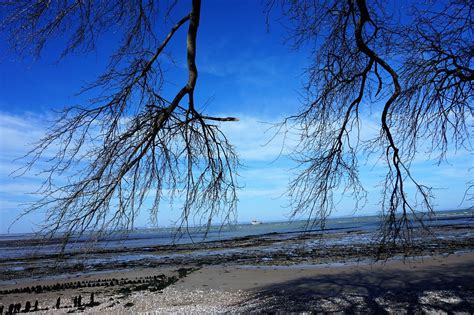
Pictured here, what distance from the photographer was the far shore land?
867cm

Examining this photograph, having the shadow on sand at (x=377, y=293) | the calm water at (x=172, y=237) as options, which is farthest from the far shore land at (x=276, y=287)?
the calm water at (x=172, y=237)

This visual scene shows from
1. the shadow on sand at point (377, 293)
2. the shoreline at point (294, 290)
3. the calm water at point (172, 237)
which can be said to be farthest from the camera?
the shoreline at point (294, 290)

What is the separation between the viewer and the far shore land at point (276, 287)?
28.5 feet

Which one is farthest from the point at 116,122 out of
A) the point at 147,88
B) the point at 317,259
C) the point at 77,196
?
the point at 317,259

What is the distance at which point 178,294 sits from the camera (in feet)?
38.3

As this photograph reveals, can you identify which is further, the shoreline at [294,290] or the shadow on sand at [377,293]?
the shoreline at [294,290]

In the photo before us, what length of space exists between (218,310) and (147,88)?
22.8 ft

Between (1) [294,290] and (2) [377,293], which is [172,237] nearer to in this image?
(2) [377,293]

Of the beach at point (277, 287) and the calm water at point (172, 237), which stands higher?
the calm water at point (172, 237)

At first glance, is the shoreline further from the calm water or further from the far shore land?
A: the calm water

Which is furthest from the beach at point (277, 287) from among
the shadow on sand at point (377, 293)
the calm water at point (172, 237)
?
the calm water at point (172, 237)

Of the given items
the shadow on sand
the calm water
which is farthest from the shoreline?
the calm water

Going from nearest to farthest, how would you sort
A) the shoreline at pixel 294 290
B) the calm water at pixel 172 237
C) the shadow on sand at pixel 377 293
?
the calm water at pixel 172 237 → the shadow on sand at pixel 377 293 → the shoreline at pixel 294 290

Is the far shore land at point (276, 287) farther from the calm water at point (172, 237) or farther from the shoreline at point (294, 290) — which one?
the calm water at point (172, 237)
